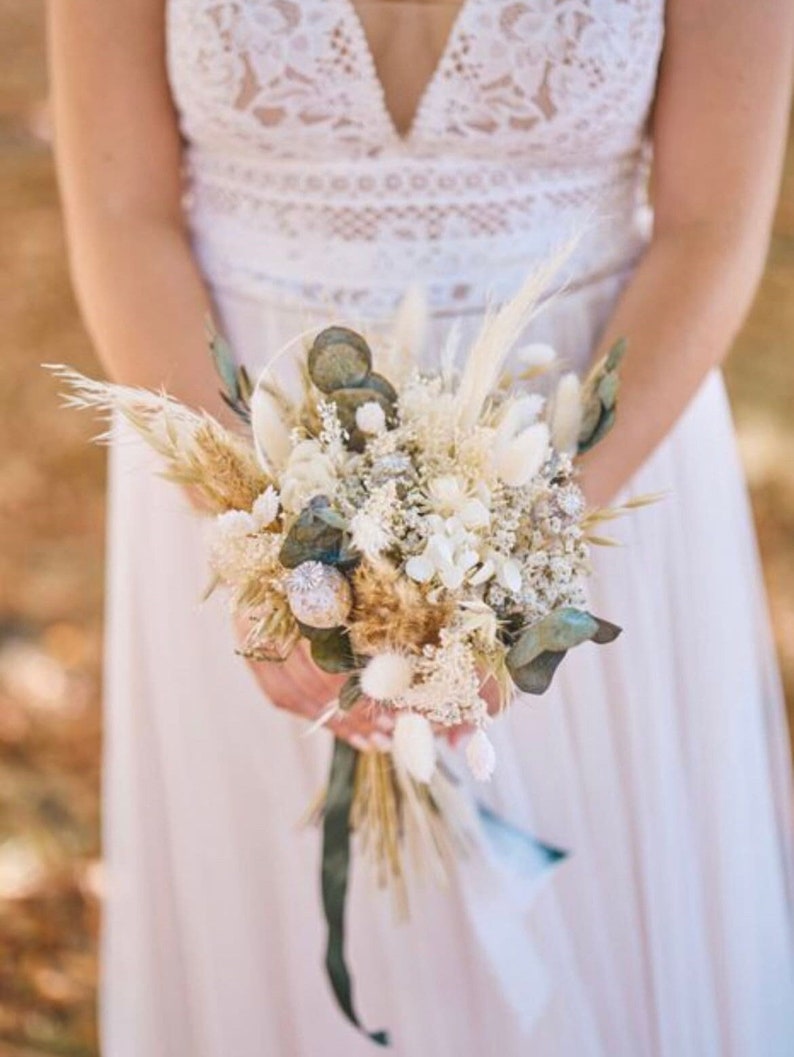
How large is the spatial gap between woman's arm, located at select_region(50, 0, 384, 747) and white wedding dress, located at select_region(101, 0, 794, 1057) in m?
0.05

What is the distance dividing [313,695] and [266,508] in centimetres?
39

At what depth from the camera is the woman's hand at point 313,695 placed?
1.46 m

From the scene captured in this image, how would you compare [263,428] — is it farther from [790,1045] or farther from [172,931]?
[790,1045]

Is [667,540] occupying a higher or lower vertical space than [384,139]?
lower

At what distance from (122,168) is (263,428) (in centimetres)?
57

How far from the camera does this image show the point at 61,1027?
2.63m

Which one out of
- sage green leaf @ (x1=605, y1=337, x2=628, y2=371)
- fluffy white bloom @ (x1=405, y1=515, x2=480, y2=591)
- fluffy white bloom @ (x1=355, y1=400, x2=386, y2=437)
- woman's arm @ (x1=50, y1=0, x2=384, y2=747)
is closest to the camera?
fluffy white bloom @ (x1=405, y1=515, x2=480, y2=591)

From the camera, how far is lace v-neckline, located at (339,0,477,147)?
1.54 metres

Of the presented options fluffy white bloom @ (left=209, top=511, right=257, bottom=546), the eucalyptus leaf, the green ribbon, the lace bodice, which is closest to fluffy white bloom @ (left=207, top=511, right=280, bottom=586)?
fluffy white bloom @ (left=209, top=511, right=257, bottom=546)

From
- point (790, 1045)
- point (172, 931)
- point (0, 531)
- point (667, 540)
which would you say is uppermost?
point (0, 531)

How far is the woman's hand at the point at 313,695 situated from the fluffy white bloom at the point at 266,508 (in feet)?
0.89

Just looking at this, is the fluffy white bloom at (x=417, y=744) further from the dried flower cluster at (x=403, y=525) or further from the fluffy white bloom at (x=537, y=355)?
the fluffy white bloom at (x=537, y=355)

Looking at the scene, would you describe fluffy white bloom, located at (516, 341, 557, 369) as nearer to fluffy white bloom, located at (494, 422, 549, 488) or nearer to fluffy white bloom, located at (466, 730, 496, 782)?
fluffy white bloom, located at (494, 422, 549, 488)

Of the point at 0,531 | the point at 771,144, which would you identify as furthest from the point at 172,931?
the point at 0,531
